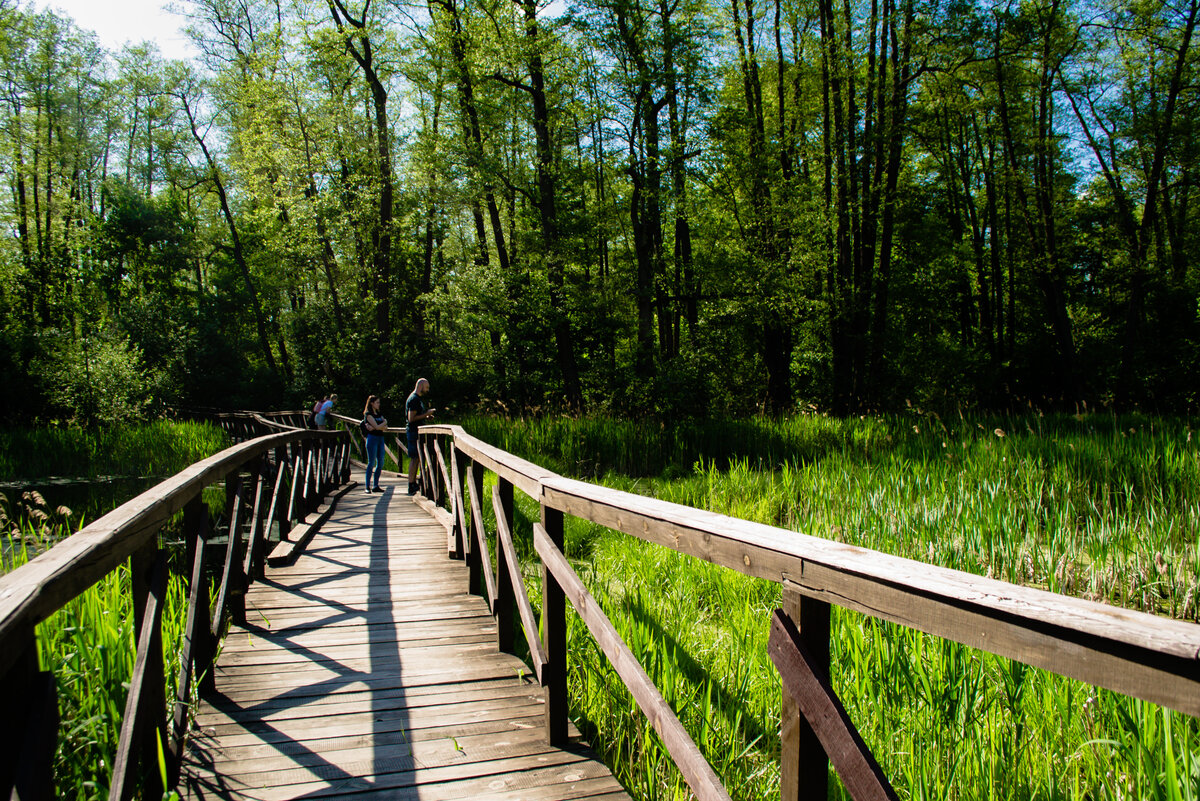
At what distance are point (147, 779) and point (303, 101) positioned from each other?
22811mm

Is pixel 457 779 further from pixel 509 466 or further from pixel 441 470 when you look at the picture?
pixel 441 470

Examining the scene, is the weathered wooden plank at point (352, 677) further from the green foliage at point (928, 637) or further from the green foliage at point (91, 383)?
the green foliage at point (91, 383)

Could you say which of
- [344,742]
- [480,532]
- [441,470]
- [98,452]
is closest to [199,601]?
[344,742]

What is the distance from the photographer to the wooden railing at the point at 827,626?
772 mm

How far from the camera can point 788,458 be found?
30.6 ft

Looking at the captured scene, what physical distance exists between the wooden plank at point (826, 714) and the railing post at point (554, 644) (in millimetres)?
1437

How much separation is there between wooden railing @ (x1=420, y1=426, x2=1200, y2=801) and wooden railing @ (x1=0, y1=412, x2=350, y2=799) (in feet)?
4.44

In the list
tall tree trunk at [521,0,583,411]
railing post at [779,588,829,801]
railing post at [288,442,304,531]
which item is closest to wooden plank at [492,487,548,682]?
railing post at [779,588,829,801]

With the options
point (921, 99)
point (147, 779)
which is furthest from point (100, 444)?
point (921, 99)

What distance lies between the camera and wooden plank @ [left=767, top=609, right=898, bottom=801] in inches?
43.1

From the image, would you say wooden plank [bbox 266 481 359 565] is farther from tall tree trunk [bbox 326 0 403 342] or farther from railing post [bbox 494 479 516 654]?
tall tree trunk [bbox 326 0 403 342]

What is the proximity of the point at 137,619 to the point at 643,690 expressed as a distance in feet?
5.46

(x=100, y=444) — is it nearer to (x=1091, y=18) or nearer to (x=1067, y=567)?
(x=1067, y=567)

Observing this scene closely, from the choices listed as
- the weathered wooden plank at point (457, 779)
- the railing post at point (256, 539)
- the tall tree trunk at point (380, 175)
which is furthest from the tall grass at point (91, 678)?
the tall tree trunk at point (380, 175)
